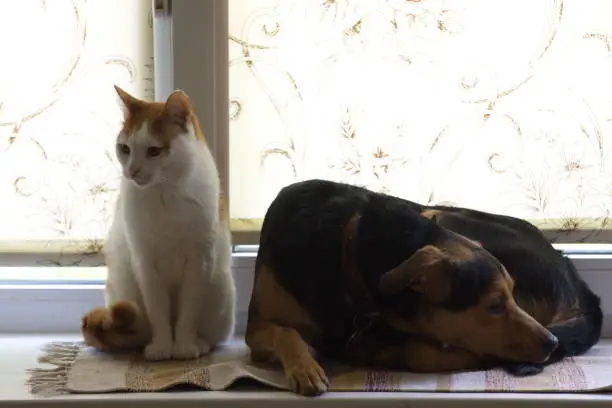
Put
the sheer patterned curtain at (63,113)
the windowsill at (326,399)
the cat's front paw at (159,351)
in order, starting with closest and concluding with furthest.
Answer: the windowsill at (326,399)
the cat's front paw at (159,351)
the sheer patterned curtain at (63,113)

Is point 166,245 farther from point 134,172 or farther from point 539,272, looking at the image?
point 539,272

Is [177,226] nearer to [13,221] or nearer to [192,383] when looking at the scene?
[192,383]

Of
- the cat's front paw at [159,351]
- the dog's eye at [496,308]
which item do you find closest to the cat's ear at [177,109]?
the cat's front paw at [159,351]

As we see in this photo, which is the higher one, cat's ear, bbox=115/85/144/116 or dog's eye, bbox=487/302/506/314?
cat's ear, bbox=115/85/144/116

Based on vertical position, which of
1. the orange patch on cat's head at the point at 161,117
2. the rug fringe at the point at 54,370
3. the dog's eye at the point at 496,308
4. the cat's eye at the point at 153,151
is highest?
the orange patch on cat's head at the point at 161,117

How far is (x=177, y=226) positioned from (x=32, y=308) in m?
0.45

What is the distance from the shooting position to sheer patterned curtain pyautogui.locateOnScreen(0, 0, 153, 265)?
1.45m

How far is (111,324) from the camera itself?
130cm

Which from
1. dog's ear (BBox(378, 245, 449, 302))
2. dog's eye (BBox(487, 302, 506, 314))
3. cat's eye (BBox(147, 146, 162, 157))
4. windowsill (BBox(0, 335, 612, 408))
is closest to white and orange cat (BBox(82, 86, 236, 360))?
cat's eye (BBox(147, 146, 162, 157))

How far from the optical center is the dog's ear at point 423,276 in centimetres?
122

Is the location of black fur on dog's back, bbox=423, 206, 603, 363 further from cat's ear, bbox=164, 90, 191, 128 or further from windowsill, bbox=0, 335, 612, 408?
cat's ear, bbox=164, 90, 191, 128

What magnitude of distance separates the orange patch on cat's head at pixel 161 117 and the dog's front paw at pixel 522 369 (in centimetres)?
57

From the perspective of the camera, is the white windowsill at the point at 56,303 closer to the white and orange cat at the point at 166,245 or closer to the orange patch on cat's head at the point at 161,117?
the white and orange cat at the point at 166,245

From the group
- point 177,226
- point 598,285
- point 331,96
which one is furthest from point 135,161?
point 598,285
